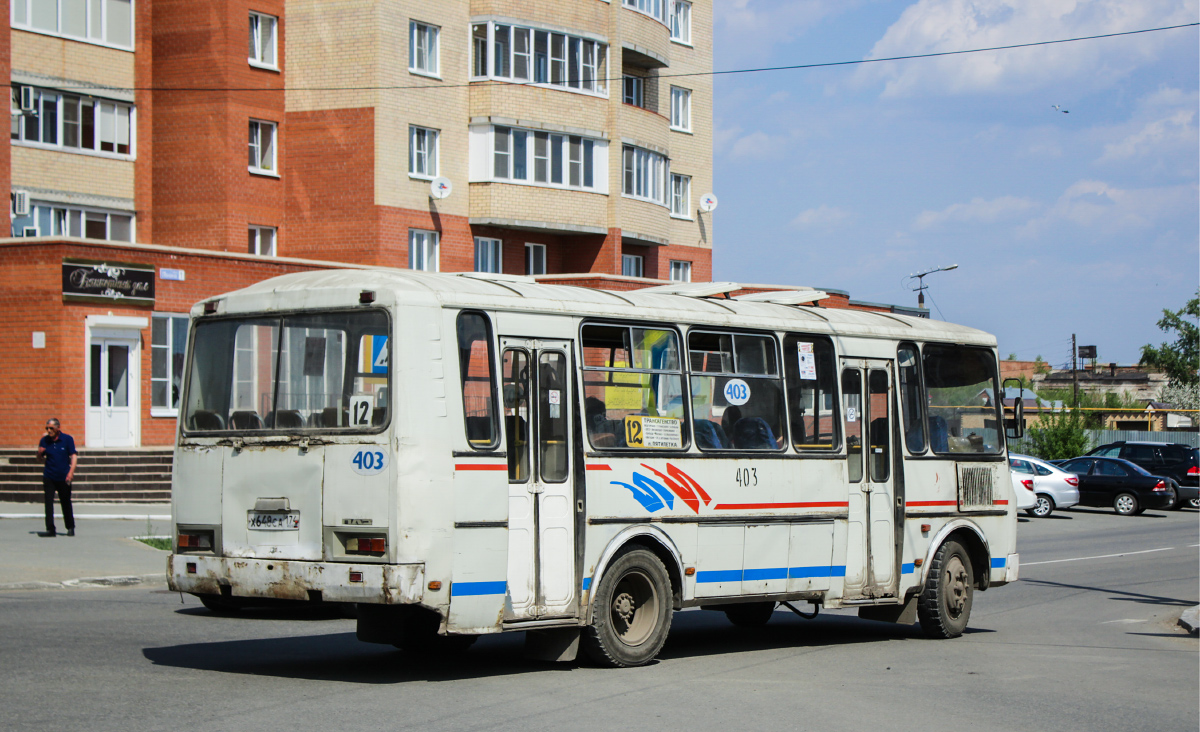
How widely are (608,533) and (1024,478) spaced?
2654 cm

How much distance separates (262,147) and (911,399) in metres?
28.9

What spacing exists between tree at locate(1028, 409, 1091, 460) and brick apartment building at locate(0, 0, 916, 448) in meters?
15.1

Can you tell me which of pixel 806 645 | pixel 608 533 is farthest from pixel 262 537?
pixel 806 645

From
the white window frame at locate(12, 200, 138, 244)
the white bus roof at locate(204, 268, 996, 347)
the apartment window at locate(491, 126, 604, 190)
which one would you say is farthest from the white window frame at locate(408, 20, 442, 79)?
the white bus roof at locate(204, 268, 996, 347)

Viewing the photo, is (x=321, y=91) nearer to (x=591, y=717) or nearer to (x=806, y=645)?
(x=806, y=645)

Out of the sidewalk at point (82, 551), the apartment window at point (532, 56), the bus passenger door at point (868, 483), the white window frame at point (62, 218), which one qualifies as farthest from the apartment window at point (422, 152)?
the bus passenger door at point (868, 483)

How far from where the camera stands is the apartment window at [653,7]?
44900 millimetres

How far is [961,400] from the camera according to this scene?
14.1 metres

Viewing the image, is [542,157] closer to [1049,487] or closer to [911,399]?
[1049,487]

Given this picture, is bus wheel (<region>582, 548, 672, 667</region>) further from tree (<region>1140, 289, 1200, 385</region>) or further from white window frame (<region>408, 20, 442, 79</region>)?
tree (<region>1140, 289, 1200, 385</region>)

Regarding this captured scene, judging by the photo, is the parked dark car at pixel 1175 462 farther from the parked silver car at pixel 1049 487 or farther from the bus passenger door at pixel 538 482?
the bus passenger door at pixel 538 482

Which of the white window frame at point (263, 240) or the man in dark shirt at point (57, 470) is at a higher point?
the white window frame at point (263, 240)

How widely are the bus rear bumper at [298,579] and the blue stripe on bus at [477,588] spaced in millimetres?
295

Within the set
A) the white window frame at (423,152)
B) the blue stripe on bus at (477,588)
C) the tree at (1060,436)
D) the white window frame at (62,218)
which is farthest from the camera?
the tree at (1060,436)
